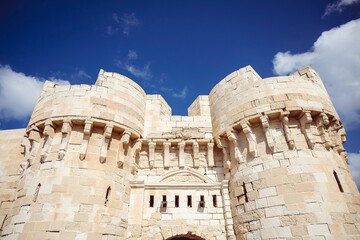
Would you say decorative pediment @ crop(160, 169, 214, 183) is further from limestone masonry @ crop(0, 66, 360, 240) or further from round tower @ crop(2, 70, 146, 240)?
round tower @ crop(2, 70, 146, 240)

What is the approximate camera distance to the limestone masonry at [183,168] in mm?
5469

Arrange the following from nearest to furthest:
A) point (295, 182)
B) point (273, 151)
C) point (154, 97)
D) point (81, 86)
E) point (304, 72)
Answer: point (295, 182)
point (273, 151)
point (81, 86)
point (304, 72)
point (154, 97)

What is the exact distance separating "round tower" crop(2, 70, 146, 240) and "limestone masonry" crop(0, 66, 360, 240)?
0.10 feet

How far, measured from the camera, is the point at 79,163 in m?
6.07

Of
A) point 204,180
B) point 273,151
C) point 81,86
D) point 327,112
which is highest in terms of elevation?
point 81,86

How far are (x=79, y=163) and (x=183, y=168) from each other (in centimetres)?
332

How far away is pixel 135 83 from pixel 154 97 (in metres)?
0.98

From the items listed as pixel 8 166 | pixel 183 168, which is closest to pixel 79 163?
pixel 183 168

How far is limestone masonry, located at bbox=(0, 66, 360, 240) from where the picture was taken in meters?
5.47

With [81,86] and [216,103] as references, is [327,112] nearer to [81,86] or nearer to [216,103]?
[216,103]

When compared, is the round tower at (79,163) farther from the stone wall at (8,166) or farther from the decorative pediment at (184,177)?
the stone wall at (8,166)

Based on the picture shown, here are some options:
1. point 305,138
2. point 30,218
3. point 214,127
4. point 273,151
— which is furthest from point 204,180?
point 30,218

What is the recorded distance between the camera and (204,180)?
288 inches

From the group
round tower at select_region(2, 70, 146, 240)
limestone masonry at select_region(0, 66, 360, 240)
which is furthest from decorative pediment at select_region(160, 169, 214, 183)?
round tower at select_region(2, 70, 146, 240)
